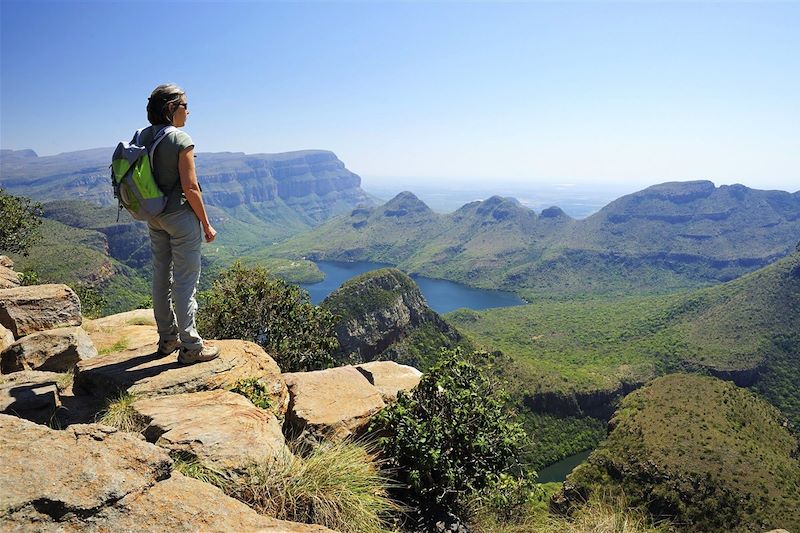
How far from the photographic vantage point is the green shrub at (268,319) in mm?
13047

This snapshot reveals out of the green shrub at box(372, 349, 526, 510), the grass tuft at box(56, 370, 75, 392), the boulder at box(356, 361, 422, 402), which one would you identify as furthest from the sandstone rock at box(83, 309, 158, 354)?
the green shrub at box(372, 349, 526, 510)

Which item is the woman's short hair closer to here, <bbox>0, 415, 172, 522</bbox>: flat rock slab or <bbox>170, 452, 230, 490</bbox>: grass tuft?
<bbox>0, 415, 172, 522</bbox>: flat rock slab

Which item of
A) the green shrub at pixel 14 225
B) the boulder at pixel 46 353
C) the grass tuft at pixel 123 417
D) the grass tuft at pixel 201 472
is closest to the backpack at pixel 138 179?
the grass tuft at pixel 123 417

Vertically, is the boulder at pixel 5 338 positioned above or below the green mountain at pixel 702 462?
above

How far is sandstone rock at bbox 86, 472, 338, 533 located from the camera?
9.23 ft

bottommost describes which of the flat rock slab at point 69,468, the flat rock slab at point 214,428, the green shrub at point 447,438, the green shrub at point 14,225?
the green shrub at point 447,438

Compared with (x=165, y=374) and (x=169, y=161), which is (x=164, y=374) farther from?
(x=169, y=161)

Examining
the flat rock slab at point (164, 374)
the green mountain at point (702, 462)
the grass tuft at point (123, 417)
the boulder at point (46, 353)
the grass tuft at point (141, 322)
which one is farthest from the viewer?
the green mountain at point (702, 462)

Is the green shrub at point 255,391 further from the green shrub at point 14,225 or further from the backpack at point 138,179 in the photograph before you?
the green shrub at point 14,225

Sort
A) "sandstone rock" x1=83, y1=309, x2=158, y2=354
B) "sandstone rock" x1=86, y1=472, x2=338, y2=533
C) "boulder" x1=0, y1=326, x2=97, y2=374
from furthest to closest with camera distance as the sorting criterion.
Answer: "sandstone rock" x1=83, y1=309, x2=158, y2=354
"boulder" x1=0, y1=326, x2=97, y2=374
"sandstone rock" x1=86, y1=472, x2=338, y2=533

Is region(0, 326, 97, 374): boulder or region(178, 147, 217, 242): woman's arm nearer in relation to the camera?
region(178, 147, 217, 242): woman's arm

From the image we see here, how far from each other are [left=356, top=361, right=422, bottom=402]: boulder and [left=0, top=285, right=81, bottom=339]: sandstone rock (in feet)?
20.1

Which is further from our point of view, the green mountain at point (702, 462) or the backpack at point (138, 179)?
the green mountain at point (702, 462)

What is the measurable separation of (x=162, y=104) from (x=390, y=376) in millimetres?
6600
